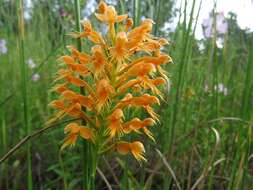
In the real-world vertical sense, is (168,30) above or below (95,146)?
above

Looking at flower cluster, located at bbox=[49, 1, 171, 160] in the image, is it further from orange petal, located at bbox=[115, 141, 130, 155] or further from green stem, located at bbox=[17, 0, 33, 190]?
Result: green stem, located at bbox=[17, 0, 33, 190]

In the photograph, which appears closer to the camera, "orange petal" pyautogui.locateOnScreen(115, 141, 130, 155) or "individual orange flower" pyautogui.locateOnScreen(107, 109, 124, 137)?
"individual orange flower" pyautogui.locateOnScreen(107, 109, 124, 137)

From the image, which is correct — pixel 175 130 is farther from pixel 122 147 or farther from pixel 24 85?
pixel 24 85

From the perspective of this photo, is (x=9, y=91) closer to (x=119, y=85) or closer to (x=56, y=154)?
(x=56, y=154)

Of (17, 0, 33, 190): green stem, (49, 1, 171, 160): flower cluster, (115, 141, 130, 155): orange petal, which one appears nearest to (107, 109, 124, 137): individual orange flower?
(49, 1, 171, 160): flower cluster

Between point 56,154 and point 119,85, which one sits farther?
point 56,154

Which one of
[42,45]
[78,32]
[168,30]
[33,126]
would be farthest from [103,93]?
[42,45]

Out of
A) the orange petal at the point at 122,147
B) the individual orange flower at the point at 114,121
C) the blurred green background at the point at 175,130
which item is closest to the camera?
the individual orange flower at the point at 114,121

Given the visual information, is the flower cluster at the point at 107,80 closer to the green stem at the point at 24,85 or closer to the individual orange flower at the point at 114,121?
the individual orange flower at the point at 114,121

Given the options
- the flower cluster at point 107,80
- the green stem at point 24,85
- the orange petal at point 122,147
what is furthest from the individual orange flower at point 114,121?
the green stem at point 24,85

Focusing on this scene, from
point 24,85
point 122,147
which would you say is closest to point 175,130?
point 122,147

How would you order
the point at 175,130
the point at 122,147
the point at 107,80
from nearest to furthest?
the point at 107,80, the point at 122,147, the point at 175,130
